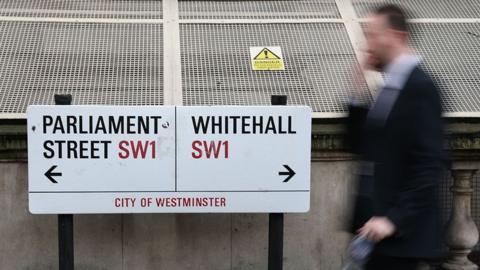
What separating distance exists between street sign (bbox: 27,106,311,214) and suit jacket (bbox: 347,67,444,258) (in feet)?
6.55

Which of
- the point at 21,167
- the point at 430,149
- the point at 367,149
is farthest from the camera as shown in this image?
the point at 21,167

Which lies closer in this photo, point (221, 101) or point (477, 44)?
point (221, 101)

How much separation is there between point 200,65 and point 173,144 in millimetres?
1281

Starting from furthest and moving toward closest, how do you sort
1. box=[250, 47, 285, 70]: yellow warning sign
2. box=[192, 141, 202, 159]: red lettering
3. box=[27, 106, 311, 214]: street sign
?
box=[250, 47, 285, 70]: yellow warning sign < box=[192, 141, 202, 159]: red lettering < box=[27, 106, 311, 214]: street sign

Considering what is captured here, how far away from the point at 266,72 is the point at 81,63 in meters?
1.50

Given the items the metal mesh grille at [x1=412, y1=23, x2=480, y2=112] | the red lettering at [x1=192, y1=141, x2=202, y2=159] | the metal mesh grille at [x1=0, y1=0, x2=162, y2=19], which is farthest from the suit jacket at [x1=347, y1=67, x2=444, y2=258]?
the metal mesh grille at [x1=0, y1=0, x2=162, y2=19]

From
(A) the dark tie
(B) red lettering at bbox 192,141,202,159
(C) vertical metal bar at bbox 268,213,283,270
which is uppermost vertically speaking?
(A) the dark tie

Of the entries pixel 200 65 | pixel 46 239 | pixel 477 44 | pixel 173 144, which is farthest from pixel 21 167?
pixel 477 44

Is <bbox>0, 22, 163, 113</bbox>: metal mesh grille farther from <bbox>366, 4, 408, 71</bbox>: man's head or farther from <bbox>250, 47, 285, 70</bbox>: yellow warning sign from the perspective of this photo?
<bbox>366, 4, 408, 71</bbox>: man's head

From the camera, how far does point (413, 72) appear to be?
301 centimetres

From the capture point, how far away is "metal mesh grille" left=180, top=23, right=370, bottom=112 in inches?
230

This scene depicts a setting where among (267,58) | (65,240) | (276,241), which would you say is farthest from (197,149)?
(267,58)

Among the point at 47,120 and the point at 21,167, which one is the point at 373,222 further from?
the point at 21,167

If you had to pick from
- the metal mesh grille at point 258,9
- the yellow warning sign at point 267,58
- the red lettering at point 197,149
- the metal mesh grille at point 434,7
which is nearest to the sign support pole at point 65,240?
the red lettering at point 197,149
